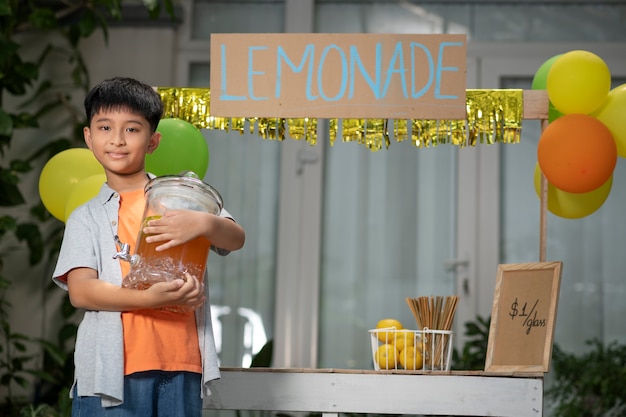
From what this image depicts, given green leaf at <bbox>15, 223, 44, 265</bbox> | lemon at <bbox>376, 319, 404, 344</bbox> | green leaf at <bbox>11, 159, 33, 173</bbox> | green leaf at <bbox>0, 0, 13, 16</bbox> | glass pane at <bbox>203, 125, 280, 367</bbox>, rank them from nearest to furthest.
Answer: lemon at <bbox>376, 319, 404, 344</bbox> → green leaf at <bbox>0, 0, 13, 16</bbox> → green leaf at <bbox>11, 159, 33, 173</bbox> → green leaf at <bbox>15, 223, 44, 265</bbox> → glass pane at <bbox>203, 125, 280, 367</bbox>

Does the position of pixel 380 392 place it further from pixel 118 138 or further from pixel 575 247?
pixel 575 247

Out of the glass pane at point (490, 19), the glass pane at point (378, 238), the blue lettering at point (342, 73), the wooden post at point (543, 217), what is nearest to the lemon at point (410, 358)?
the wooden post at point (543, 217)

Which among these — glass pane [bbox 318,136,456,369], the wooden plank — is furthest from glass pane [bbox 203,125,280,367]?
the wooden plank

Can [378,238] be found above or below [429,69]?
below

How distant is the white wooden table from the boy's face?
0.67 m

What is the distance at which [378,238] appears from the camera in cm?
413

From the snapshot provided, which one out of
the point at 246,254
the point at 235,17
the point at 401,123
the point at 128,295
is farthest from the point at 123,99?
the point at 235,17

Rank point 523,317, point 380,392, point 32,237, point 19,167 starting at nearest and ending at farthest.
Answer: point 380,392 < point 523,317 < point 19,167 < point 32,237

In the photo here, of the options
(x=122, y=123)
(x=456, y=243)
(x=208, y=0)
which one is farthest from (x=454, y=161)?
(x=122, y=123)

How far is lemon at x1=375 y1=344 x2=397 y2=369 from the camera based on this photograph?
6.93 ft

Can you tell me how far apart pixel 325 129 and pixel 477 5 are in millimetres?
904

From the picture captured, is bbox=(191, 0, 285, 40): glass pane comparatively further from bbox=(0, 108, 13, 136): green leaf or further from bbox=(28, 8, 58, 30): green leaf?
bbox=(0, 108, 13, 136): green leaf

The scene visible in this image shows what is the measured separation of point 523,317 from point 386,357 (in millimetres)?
336

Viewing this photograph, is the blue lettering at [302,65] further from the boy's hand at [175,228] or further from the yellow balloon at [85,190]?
the boy's hand at [175,228]
